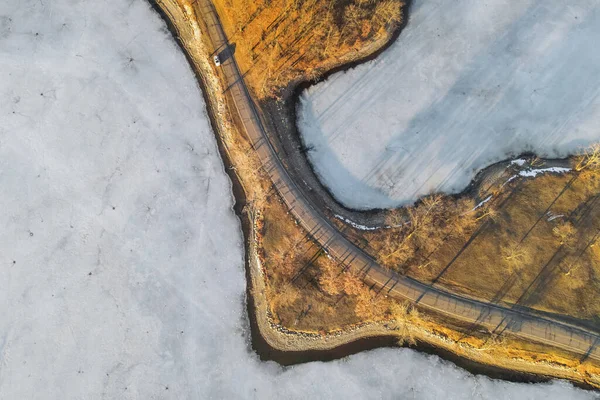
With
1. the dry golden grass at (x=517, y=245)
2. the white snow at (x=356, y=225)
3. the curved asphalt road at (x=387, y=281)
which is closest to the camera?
the curved asphalt road at (x=387, y=281)

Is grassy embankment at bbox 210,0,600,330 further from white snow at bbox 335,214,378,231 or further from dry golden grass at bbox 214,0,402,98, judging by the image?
white snow at bbox 335,214,378,231

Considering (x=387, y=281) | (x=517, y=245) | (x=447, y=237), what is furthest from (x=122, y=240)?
(x=517, y=245)

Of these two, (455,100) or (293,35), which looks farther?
(455,100)

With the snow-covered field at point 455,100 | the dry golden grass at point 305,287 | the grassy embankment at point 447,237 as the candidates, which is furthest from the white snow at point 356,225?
the dry golden grass at point 305,287

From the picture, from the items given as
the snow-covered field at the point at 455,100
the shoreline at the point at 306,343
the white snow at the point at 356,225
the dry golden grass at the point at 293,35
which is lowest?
the shoreline at the point at 306,343

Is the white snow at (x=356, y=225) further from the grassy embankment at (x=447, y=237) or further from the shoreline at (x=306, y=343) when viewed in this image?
the shoreline at (x=306, y=343)

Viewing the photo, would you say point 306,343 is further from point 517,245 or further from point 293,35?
point 293,35

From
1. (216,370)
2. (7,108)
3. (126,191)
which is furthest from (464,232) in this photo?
(7,108)

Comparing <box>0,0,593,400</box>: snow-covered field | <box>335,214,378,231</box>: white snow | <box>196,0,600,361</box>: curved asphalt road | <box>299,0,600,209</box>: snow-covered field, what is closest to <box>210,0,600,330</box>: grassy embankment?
<box>335,214,378,231</box>: white snow
